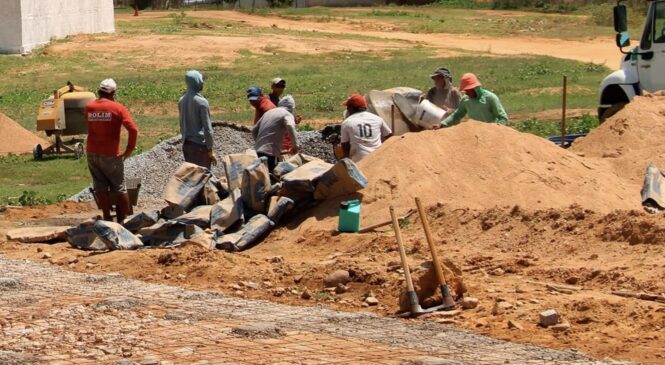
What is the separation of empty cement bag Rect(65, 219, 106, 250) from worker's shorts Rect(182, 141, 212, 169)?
1.84 meters

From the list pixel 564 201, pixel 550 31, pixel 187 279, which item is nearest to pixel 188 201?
pixel 187 279

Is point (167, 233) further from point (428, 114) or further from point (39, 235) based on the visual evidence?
point (428, 114)

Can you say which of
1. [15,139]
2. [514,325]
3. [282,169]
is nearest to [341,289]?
[514,325]

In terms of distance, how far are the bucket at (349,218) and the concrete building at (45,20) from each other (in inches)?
994

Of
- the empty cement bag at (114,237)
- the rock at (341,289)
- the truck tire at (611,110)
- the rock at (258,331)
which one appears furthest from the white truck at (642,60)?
Result: the rock at (258,331)

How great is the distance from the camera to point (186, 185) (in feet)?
47.0

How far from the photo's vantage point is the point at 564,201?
13586 millimetres

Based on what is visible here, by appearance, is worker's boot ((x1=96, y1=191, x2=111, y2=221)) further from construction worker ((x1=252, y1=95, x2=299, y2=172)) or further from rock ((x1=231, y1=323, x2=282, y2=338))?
rock ((x1=231, y1=323, x2=282, y2=338))

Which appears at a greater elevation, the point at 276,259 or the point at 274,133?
the point at 274,133

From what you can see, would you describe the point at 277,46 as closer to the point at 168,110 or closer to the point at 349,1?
the point at 168,110

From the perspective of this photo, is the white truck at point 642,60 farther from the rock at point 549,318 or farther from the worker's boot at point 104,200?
the rock at point 549,318

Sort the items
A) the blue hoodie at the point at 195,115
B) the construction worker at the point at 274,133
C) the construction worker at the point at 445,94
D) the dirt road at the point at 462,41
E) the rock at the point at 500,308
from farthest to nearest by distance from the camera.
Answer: the dirt road at the point at 462,41 < the construction worker at the point at 445,94 < the construction worker at the point at 274,133 < the blue hoodie at the point at 195,115 < the rock at the point at 500,308

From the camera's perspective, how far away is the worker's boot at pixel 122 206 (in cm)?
1457

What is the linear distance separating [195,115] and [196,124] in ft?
0.42
